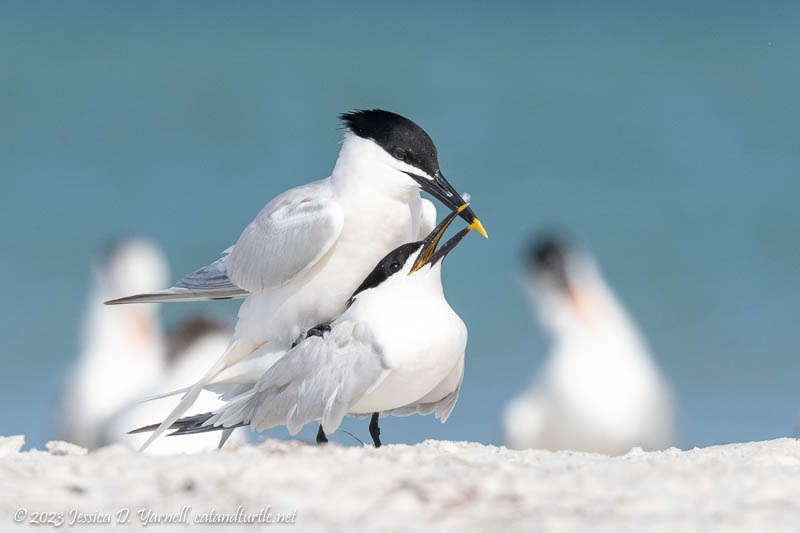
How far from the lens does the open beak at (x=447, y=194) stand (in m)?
5.30

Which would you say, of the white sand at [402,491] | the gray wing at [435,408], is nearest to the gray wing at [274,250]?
the gray wing at [435,408]

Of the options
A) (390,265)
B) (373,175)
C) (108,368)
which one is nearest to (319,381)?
(390,265)

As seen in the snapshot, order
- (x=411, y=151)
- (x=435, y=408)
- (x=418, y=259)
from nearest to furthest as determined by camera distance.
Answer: (x=418, y=259) < (x=411, y=151) < (x=435, y=408)

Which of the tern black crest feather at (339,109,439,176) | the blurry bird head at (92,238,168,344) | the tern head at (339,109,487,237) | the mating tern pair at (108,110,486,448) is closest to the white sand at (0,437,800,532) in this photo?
the mating tern pair at (108,110,486,448)

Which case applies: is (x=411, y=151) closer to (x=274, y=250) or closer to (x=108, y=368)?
(x=274, y=250)

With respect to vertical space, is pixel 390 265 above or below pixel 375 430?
above

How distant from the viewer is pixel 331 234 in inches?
218

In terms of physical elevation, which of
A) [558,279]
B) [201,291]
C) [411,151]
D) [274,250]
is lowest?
[201,291]

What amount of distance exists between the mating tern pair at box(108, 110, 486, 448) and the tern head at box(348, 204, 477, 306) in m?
0.10

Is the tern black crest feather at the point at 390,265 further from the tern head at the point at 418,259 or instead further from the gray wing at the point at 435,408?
the gray wing at the point at 435,408

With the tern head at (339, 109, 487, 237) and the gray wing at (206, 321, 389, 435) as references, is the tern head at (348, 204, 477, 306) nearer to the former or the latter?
the tern head at (339, 109, 487, 237)

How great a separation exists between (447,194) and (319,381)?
3.62 feet

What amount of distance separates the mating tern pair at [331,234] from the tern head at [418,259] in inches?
4.1

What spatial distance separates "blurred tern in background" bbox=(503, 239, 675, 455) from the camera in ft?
32.0
